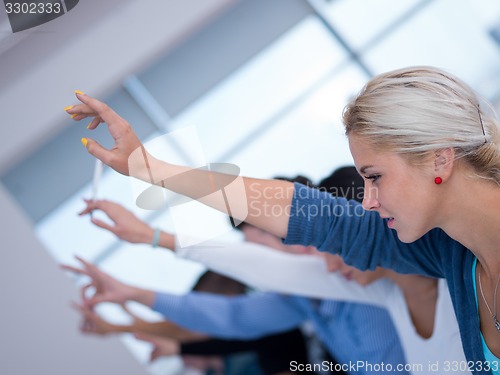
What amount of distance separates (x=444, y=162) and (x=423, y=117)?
0.22ft

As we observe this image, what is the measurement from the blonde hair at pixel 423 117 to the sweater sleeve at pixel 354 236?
135 mm

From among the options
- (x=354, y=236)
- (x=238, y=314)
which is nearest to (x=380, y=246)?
(x=354, y=236)

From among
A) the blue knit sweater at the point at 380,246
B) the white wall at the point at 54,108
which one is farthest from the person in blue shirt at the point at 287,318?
the blue knit sweater at the point at 380,246

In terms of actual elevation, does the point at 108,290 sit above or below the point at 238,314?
above

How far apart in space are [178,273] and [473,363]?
1663 millimetres

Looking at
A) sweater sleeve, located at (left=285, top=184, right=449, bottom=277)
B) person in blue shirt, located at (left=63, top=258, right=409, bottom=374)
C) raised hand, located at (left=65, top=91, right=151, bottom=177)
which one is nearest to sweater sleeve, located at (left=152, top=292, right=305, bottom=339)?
person in blue shirt, located at (left=63, top=258, right=409, bottom=374)

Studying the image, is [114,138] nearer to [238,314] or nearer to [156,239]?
[156,239]

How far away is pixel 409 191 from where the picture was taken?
0.79 meters

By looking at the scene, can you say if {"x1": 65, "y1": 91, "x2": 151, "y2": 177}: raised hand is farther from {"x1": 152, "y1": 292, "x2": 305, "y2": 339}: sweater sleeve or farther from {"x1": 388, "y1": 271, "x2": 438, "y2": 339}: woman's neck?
{"x1": 152, "y1": 292, "x2": 305, "y2": 339}: sweater sleeve

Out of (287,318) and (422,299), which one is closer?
(422,299)

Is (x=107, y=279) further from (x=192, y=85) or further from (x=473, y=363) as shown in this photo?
(x=192, y=85)

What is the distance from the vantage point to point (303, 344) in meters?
1.73

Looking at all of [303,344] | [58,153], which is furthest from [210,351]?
[58,153]

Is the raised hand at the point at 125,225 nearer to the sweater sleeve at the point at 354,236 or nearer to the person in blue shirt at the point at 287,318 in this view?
the person in blue shirt at the point at 287,318
